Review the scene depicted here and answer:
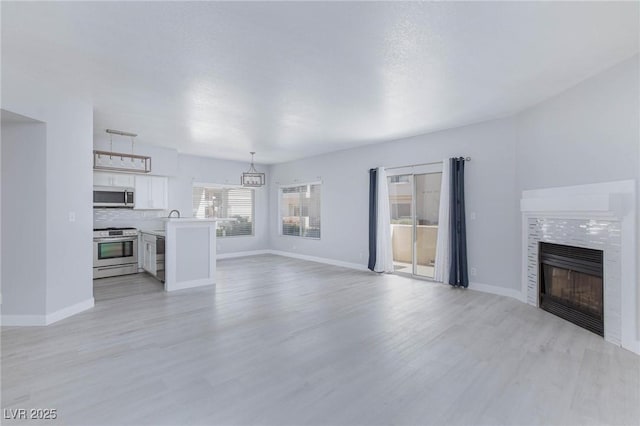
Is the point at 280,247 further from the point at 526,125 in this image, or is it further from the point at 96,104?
the point at 526,125

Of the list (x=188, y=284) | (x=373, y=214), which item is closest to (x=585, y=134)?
(x=373, y=214)

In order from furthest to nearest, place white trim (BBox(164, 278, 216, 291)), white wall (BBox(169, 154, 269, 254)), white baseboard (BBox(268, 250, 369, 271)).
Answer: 1. white wall (BBox(169, 154, 269, 254))
2. white baseboard (BBox(268, 250, 369, 271))
3. white trim (BBox(164, 278, 216, 291))

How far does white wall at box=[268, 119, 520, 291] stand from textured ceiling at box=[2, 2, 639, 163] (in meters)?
0.67

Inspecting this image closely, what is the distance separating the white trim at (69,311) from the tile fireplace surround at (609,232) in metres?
6.36

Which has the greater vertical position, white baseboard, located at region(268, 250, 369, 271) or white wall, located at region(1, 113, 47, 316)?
white wall, located at region(1, 113, 47, 316)

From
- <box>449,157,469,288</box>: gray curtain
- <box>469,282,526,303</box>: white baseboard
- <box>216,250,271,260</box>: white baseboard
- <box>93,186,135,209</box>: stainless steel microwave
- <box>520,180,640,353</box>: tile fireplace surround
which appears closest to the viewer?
<box>520,180,640,353</box>: tile fireplace surround

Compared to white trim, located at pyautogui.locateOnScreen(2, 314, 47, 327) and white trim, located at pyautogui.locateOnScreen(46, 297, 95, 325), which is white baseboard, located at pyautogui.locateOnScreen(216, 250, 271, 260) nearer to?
white trim, located at pyautogui.locateOnScreen(46, 297, 95, 325)

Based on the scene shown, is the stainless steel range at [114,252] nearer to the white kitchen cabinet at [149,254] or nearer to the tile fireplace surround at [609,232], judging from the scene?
the white kitchen cabinet at [149,254]

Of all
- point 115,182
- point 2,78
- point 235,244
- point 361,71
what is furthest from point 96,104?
point 235,244

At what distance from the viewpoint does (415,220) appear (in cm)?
614

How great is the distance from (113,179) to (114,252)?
5.13ft

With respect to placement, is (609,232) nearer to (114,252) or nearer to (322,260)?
(322,260)

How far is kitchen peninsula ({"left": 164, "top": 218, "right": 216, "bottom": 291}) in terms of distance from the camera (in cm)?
512

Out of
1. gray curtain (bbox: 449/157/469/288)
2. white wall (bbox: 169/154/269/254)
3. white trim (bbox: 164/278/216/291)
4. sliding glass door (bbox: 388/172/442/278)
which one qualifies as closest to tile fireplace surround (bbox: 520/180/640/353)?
gray curtain (bbox: 449/157/469/288)
